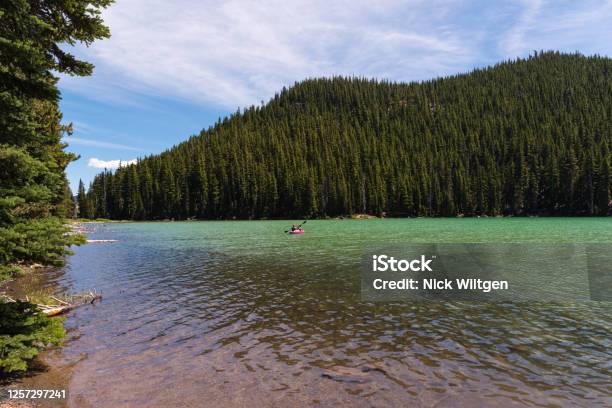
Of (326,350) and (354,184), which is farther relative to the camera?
(354,184)

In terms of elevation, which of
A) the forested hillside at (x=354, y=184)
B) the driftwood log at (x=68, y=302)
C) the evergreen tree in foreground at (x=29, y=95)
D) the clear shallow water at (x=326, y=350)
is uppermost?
the forested hillside at (x=354, y=184)

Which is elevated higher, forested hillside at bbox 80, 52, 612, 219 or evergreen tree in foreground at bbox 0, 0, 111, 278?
forested hillside at bbox 80, 52, 612, 219

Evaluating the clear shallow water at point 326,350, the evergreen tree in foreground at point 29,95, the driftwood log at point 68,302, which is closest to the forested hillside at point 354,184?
the driftwood log at point 68,302

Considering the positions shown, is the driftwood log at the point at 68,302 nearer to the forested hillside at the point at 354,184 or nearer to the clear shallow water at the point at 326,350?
the clear shallow water at the point at 326,350

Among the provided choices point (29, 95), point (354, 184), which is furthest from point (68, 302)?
point (354, 184)

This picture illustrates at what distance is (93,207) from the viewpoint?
503ft

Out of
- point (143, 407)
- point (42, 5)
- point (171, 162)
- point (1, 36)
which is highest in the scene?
point (171, 162)

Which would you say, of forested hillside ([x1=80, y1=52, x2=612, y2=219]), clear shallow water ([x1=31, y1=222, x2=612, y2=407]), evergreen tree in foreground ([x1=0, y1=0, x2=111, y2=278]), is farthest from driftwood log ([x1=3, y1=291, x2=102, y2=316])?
forested hillside ([x1=80, y1=52, x2=612, y2=219])

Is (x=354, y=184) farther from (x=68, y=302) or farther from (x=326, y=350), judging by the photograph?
(x=326, y=350)

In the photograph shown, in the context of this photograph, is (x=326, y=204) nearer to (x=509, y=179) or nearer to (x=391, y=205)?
(x=391, y=205)

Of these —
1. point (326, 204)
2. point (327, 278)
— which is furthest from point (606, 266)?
point (326, 204)

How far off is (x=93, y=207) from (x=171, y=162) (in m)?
35.6

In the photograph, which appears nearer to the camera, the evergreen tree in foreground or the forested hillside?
the evergreen tree in foreground

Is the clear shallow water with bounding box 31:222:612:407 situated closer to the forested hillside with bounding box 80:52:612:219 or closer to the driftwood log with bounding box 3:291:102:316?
the driftwood log with bounding box 3:291:102:316
